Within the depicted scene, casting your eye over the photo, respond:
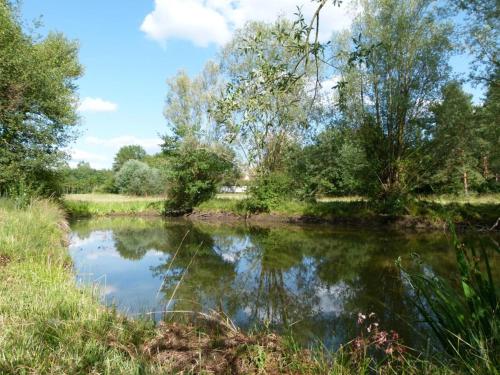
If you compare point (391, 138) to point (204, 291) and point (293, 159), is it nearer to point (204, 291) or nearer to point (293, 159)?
point (293, 159)

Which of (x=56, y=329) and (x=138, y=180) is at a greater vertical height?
(x=138, y=180)

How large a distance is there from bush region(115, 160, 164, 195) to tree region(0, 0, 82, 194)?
15298mm

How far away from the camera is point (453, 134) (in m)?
17.2

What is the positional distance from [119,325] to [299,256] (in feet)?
26.3

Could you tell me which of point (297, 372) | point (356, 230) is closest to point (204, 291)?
point (297, 372)

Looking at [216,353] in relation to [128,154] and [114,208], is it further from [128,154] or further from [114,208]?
[128,154]

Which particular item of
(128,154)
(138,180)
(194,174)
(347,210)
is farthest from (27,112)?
(128,154)

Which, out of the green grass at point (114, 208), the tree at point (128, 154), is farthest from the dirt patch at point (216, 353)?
the tree at point (128, 154)

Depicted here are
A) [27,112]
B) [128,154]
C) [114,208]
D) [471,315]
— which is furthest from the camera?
[128,154]

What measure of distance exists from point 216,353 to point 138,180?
4097 cm

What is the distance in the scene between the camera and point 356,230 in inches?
681

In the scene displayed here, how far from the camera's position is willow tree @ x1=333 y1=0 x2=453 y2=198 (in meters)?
17.2

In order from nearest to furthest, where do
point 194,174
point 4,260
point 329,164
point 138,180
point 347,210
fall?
1. point 4,260
2. point 347,210
3. point 194,174
4. point 329,164
5. point 138,180

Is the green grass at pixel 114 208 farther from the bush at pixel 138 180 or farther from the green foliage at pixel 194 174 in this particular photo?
the bush at pixel 138 180
